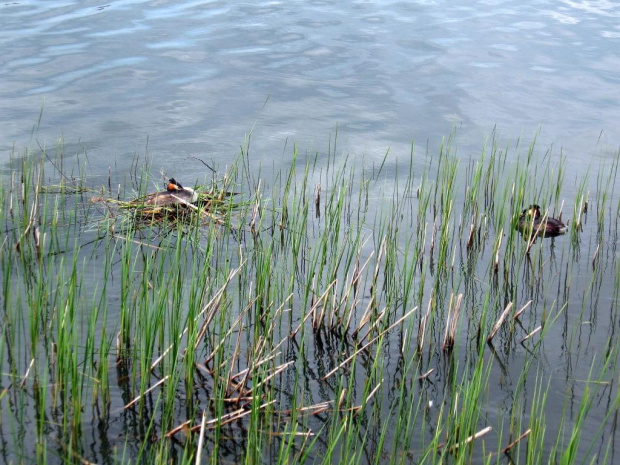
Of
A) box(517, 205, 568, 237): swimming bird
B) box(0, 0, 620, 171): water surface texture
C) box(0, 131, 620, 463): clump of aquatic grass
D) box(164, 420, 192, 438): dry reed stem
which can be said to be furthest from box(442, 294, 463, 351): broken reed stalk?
box(0, 0, 620, 171): water surface texture

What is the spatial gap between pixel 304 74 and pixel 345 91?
987mm

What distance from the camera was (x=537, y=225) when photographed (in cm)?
665

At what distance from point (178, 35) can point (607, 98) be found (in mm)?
7014

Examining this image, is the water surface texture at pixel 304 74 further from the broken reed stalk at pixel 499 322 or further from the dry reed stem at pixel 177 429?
the dry reed stem at pixel 177 429

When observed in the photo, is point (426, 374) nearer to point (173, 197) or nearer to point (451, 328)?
point (451, 328)

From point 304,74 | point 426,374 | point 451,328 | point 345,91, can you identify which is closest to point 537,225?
point 451,328

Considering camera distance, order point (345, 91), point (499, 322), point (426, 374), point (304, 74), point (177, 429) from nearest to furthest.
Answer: point (177, 429) → point (426, 374) → point (499, 322) → point (345, 91) → point (304, 74)

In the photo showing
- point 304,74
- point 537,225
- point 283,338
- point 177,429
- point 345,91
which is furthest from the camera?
point 304,74

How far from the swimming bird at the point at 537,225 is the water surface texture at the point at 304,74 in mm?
2417

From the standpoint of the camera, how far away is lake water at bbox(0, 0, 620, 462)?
6.24 meters

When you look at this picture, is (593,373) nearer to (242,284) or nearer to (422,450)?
(422,450)

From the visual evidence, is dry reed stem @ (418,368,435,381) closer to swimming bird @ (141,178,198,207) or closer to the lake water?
the lake water

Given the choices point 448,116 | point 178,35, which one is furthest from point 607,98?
point 178,35

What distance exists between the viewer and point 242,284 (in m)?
5.82
